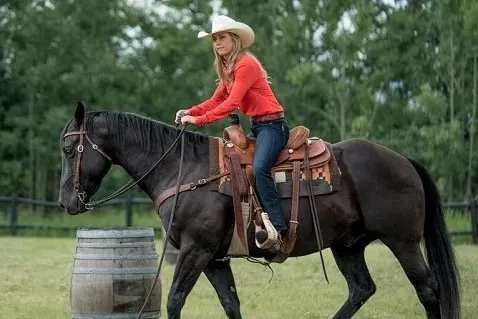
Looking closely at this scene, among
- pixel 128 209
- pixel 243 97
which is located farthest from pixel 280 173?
pixel 128 209

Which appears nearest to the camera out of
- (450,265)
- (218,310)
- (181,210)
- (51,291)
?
(181,210)

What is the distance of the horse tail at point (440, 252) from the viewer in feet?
23.9

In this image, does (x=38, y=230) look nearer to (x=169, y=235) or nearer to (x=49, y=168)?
(x=49, y=168)

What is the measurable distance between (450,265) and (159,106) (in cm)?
2641

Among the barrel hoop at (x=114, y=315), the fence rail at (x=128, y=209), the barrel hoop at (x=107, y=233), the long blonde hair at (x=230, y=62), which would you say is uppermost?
the long blonde hair at (x=230, y=62)

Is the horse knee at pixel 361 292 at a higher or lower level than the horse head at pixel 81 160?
lower

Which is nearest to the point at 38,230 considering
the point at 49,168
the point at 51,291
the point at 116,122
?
the point at 49,168

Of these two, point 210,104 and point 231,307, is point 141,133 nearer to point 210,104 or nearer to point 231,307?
point 210,104

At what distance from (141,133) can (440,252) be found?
2617mm

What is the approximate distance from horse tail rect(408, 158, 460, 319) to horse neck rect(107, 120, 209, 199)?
5.95 ft

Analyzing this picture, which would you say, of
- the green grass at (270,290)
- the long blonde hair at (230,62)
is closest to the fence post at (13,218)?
the green grass at (270,290)

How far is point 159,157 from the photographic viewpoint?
707 cm

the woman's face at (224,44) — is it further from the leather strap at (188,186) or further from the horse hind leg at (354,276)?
the horse hind leg at (354,276)

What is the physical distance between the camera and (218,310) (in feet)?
32.4
